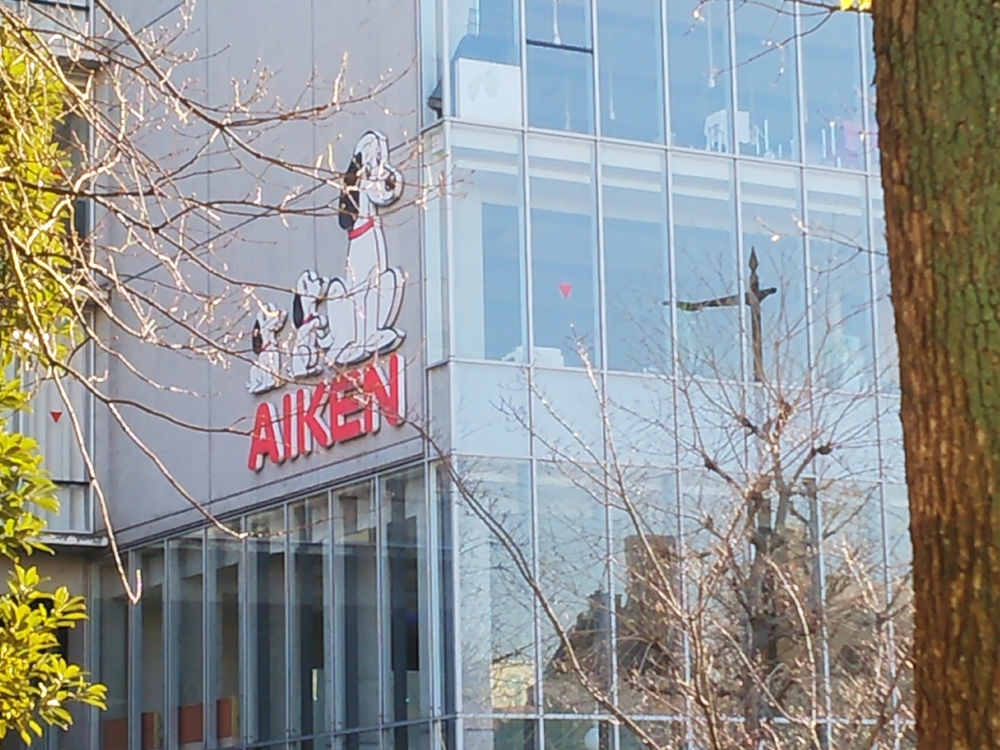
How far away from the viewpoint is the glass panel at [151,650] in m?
25.2

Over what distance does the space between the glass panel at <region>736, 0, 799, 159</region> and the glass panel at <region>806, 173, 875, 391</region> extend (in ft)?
1.68

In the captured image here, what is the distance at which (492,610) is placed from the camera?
1945cm

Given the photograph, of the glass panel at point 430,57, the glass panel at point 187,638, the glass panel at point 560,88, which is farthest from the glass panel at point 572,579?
the glass panel at point 187,638

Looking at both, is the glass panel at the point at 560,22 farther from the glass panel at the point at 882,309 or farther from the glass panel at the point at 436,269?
the glass panel at the point at 882,309

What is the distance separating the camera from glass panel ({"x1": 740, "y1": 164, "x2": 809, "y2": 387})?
19.5m

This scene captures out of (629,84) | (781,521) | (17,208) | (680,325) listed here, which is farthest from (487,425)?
(17,208)

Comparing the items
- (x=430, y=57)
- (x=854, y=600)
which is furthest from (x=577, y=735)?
(x=430, y=57)

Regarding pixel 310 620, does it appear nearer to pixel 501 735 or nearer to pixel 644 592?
pixel 501 735

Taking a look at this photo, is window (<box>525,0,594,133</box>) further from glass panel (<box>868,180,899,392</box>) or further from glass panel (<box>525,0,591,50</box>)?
glass panel (<box>868,180,899,392</box>)

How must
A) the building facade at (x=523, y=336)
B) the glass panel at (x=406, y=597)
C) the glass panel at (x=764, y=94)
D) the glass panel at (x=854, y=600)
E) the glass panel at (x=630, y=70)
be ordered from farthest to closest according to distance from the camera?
1. the glass panel at (x=764, y=94)
2. the glass panel at (x=630, y=70)
3. the glass panel at (x=406, y=597)
4. the building facade at (x=523, y=336)
5. the glass panel at (x=854, y=600)

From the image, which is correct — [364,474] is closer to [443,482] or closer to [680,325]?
[443,482]

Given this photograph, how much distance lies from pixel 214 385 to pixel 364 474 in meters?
3.31

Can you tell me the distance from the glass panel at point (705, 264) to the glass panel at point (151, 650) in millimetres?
7769

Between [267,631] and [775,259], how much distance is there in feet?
21.7
